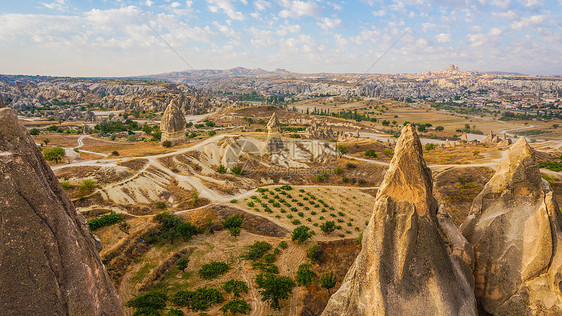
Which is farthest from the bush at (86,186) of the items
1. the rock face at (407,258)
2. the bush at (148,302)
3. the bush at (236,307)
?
the rock face at (407,258)

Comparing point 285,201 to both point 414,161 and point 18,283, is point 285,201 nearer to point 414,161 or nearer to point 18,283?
point 414,161

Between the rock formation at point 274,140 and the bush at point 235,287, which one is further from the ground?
the rock formation at point 274,140

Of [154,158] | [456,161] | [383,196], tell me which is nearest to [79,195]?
[154,158]

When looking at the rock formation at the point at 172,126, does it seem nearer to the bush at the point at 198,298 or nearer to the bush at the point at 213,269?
the bush at the point at 213,269

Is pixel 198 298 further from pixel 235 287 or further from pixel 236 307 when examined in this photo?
pixel 236 307

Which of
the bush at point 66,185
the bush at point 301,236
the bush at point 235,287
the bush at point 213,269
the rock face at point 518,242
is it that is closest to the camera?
the rock face at point 518,242

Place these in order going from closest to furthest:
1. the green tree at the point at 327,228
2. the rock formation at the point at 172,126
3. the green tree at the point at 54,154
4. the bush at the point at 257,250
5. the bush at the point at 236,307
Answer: the bush at the point at 236,307
the bush at the point at 257,250
the green tree at the point at 327,228
the green tree at the point at 54,154
the rock formation at the point at 172,126

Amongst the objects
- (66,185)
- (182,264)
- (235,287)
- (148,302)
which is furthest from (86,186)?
(235,287)
